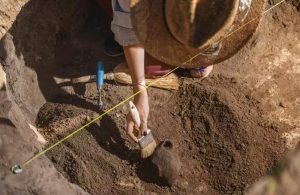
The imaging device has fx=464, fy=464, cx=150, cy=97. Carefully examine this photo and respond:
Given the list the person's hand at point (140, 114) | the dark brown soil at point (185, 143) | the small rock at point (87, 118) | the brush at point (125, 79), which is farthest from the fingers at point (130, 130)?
the brush at point (125, 79)

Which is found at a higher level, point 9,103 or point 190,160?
point 9,103

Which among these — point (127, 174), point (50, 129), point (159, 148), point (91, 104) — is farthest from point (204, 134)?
point (50, 129)

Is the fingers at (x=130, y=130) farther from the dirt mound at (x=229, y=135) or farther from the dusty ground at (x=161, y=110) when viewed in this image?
the dirt mound at (x=229, y=135)

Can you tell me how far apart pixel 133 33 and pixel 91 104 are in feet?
1.46

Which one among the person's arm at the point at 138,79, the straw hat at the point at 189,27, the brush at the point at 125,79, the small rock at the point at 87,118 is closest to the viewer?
the straw hat at the point at 189,27

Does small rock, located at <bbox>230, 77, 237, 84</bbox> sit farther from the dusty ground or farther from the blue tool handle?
the blue tool handle

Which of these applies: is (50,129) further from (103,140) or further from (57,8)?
(57,8)

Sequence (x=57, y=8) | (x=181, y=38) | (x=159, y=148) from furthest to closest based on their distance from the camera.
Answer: (x=57, y=8) → (x=159, y=148) → (x=181, y=38)

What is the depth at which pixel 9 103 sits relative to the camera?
180cm

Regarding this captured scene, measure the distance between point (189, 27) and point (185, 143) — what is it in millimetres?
578

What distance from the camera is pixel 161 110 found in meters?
2.18

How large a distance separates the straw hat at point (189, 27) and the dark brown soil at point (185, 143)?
0.75 ft

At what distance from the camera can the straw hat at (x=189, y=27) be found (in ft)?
5.48

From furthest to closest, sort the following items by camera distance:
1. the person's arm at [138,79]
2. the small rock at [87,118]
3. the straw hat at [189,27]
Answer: the small rock at [87,118] < the person's arm at [138,79] < the straw hat at [189,27]
